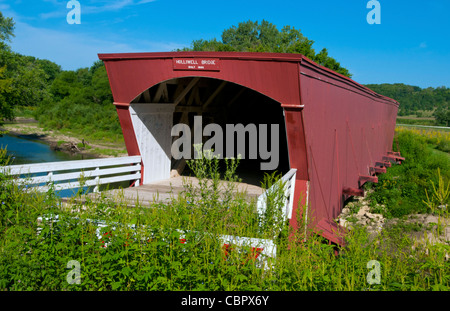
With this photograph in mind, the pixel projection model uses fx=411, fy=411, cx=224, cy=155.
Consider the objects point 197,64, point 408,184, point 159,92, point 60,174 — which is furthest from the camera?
point 408,184

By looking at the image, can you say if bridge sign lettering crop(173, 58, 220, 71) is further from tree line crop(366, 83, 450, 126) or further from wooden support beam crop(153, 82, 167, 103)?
tree line crop(366, 83, 450, 126)

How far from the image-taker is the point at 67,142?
36.4 metres

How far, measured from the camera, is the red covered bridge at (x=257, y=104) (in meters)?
7.11

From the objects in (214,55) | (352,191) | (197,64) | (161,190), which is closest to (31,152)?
(161,190)

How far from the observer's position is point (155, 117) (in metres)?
9.69

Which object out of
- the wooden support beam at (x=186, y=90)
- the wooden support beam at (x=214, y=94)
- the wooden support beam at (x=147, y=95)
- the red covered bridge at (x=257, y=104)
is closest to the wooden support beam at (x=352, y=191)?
the red covered bridge at (x=257, y=104)

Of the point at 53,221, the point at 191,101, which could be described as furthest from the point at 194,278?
the point at 191,101

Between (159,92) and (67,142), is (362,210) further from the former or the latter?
(67,142)

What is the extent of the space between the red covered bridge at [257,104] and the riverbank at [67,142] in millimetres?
21636

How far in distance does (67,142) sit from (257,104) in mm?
26910

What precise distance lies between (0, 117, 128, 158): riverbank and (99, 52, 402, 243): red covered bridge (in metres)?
21.6

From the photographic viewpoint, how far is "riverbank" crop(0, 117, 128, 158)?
33438mm

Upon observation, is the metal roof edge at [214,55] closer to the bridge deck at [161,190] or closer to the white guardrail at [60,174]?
the white guardrail at [60,174]
